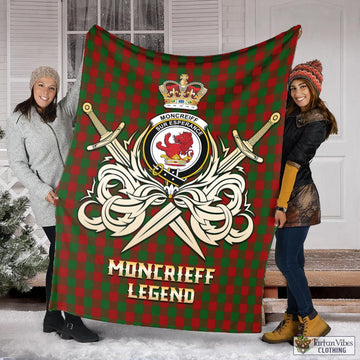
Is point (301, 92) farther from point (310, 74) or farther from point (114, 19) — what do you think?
point (114, 19)

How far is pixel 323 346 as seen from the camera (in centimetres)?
256

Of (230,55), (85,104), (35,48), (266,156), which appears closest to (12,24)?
(35,48)

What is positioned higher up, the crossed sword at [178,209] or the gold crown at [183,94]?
the gold crown at [183,94]

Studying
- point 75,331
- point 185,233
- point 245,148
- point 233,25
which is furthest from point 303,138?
point 233,25

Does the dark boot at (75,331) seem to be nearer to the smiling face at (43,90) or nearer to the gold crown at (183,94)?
the smiling face at (43,90)

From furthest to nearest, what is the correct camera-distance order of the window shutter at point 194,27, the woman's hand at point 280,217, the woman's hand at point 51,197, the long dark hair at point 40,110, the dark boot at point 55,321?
the window shutter at point 194,27, the dark boot at point 55,321, the long dark hair at point 40,110, the woman's hand at point 51,197, the woman's hand at point 280,217

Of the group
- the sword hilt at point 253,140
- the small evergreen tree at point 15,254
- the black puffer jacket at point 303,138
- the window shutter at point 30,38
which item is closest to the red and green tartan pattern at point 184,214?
the sword hilt at point 253,140

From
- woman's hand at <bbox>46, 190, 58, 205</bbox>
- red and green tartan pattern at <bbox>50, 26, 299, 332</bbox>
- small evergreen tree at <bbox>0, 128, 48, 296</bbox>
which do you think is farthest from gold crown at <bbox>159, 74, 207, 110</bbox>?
small evergreen tree at <bbox>0, 128, 48, 296</bbox>

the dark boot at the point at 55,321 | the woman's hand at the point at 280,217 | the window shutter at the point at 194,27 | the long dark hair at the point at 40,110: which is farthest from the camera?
the window shutter at the point at 194,27

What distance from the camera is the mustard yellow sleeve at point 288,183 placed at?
239cm

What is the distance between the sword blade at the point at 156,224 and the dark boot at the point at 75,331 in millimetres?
539

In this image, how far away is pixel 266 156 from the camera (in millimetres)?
2381

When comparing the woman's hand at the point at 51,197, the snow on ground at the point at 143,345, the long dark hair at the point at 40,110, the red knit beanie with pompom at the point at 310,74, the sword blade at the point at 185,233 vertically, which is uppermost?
the red knit beanie with pompom at the point at 310,74

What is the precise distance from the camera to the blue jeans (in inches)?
98.4
